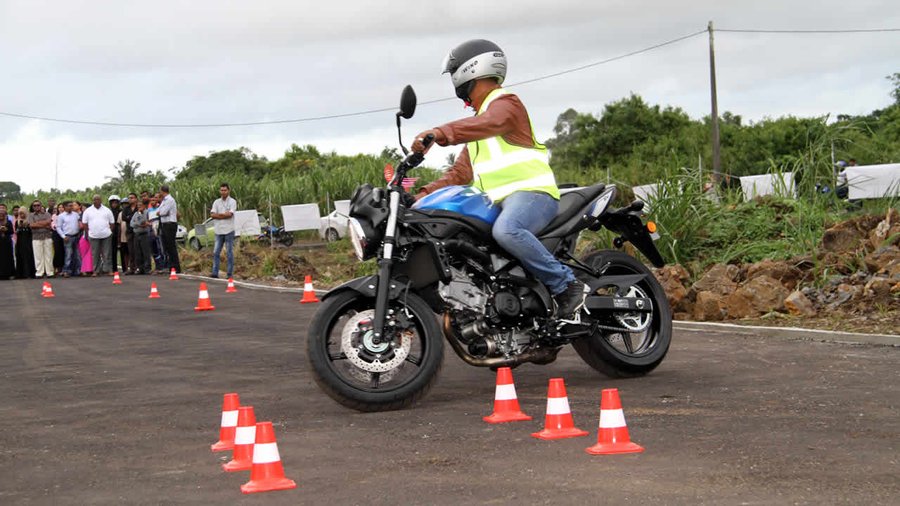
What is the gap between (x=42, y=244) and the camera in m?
28.6

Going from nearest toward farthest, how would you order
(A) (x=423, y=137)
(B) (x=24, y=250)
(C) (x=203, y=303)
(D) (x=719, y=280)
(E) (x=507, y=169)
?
(A) (x=423, y=137) < (E) (x=507, y=169) < (D) (x=719, y=280) < (C) (x=203, y=303) < (B) (x=24, y=250)

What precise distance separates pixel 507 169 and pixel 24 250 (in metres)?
23.2

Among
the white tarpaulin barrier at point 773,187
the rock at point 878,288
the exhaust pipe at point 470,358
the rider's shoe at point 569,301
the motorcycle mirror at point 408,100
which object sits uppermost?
the motorcycle mirror at point 408,100

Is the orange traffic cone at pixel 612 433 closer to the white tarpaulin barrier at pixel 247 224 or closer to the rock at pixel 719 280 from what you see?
the rock at pixel 719 280

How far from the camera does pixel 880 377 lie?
7895 millimetres

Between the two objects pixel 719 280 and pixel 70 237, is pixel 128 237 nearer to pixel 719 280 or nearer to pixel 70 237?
pixel 70 237

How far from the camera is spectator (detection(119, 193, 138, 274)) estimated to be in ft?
90.1

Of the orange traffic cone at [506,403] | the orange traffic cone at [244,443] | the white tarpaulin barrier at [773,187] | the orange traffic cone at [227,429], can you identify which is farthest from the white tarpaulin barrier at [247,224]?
the orange traffic cone at [244,443]

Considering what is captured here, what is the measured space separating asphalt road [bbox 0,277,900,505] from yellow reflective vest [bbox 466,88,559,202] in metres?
1.33

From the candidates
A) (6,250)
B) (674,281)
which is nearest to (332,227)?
(6,250)

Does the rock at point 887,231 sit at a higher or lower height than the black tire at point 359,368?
higher

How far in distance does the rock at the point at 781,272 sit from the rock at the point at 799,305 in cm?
83

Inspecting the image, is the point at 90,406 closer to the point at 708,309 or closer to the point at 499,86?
the point at 499,86

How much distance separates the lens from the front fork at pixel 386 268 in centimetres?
717
